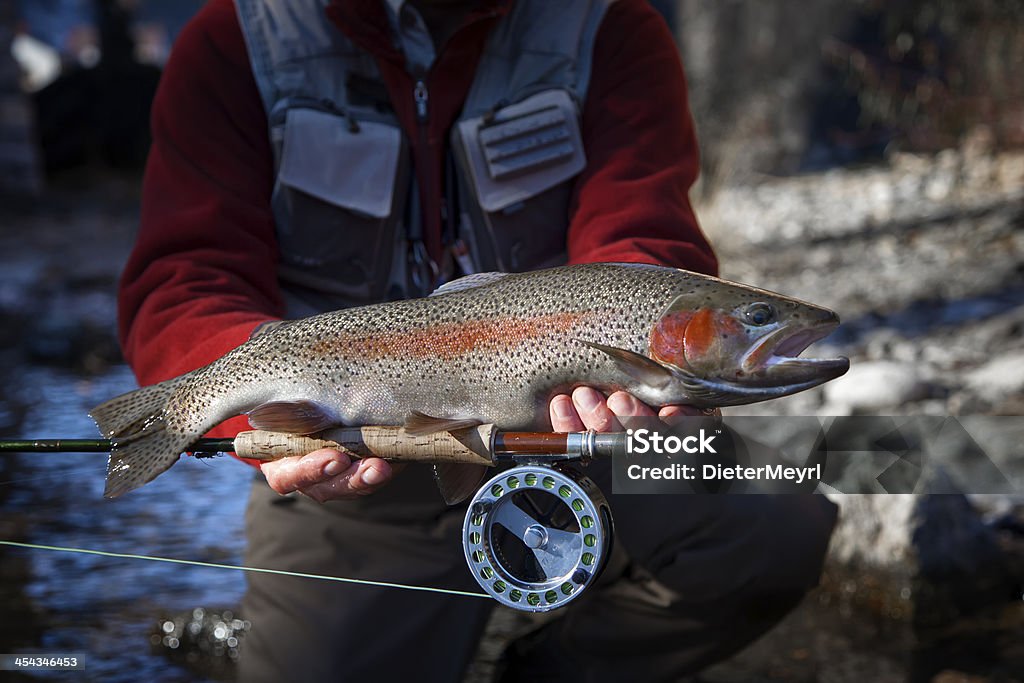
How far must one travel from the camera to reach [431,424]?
1.49 meters

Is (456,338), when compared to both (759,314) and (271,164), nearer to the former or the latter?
(759,314)

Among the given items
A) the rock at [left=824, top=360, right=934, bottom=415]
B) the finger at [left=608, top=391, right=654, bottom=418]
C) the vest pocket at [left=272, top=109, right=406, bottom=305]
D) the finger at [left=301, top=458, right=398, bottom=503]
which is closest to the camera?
the finger at [left=608, top=391, right=654, bottom=418]

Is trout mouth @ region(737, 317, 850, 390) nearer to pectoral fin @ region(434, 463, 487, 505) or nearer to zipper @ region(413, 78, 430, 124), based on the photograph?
pectoral fin @ region(434, 463, 487, 505)

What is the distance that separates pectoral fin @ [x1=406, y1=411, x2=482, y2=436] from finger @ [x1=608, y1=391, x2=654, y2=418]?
0.61ft

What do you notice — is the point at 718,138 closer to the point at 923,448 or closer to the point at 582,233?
the point at 923,448

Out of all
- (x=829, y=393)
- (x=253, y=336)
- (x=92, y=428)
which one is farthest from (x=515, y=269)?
(x=92, y=428)

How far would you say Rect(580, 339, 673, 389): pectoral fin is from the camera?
1385 millimetres

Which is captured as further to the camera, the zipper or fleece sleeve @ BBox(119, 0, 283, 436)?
the zipper

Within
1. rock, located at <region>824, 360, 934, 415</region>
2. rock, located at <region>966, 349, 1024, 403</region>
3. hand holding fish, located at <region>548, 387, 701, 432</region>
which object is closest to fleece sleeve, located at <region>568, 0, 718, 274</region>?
hand holding fish, located at <region>548, 387, 701, 432</region>

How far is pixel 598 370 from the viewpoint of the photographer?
147 centimetres

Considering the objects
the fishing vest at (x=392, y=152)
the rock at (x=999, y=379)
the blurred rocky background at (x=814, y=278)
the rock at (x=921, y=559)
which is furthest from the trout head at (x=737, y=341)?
the rock at (x=999, y=379)

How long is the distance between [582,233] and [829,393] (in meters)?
1.67

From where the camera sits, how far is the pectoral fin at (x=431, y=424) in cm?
148

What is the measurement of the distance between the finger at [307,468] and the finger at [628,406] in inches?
14.6
